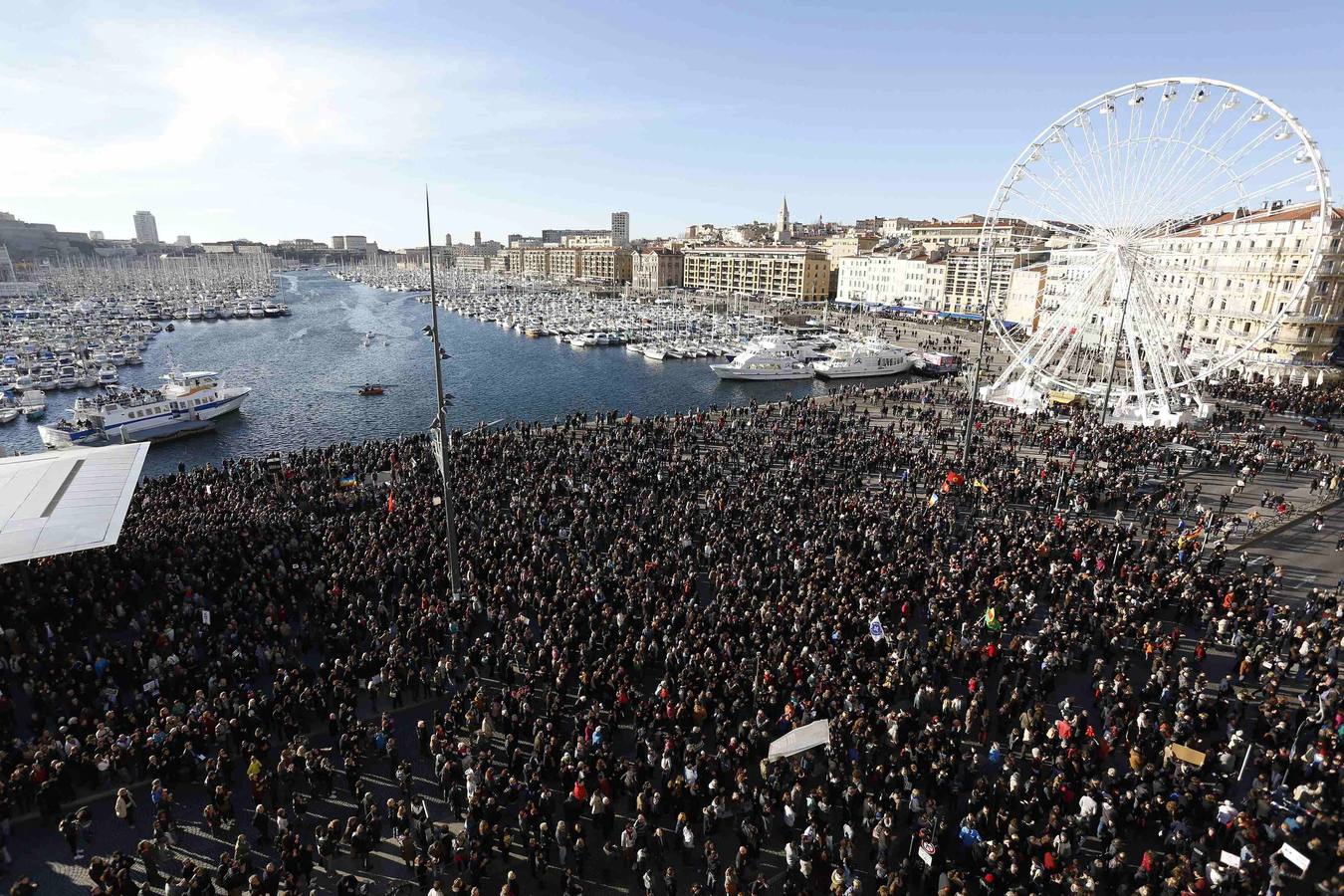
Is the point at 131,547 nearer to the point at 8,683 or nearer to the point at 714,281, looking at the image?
the point at 8,683

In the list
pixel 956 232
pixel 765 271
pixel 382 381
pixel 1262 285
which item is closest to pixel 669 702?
pixel 382 381

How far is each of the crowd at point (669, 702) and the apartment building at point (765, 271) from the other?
114m

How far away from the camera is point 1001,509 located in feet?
84.5

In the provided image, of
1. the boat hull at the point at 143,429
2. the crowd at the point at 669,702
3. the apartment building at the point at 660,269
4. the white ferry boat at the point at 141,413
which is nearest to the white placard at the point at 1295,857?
the crowd at the point at 669,702

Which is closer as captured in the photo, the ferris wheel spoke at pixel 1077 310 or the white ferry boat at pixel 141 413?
the ferris wheel spoke at pixel 1077 310

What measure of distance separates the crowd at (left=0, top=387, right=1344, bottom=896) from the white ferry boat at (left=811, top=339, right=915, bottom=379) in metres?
44.0

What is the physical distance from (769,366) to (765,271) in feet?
256

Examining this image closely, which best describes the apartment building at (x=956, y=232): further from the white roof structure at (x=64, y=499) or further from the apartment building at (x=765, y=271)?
the white roof structure at (x=64, y=499)

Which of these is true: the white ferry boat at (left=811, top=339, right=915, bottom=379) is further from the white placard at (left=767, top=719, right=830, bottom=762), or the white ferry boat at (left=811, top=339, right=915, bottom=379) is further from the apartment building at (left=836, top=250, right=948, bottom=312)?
the white placard at (left=767, top=719, right=830, bottom=762)

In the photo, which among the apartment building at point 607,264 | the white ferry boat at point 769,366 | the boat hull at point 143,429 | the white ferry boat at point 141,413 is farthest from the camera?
the apartment building at point 607,264

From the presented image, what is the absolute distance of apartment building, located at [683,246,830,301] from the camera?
434 feet

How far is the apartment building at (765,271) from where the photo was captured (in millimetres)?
132250

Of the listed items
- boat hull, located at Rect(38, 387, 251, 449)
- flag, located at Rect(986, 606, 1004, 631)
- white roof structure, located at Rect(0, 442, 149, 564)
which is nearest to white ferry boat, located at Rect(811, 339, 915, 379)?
boat hull, located at Rect(38, 387, 251, 449)

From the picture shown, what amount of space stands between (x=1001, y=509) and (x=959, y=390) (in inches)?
1118
